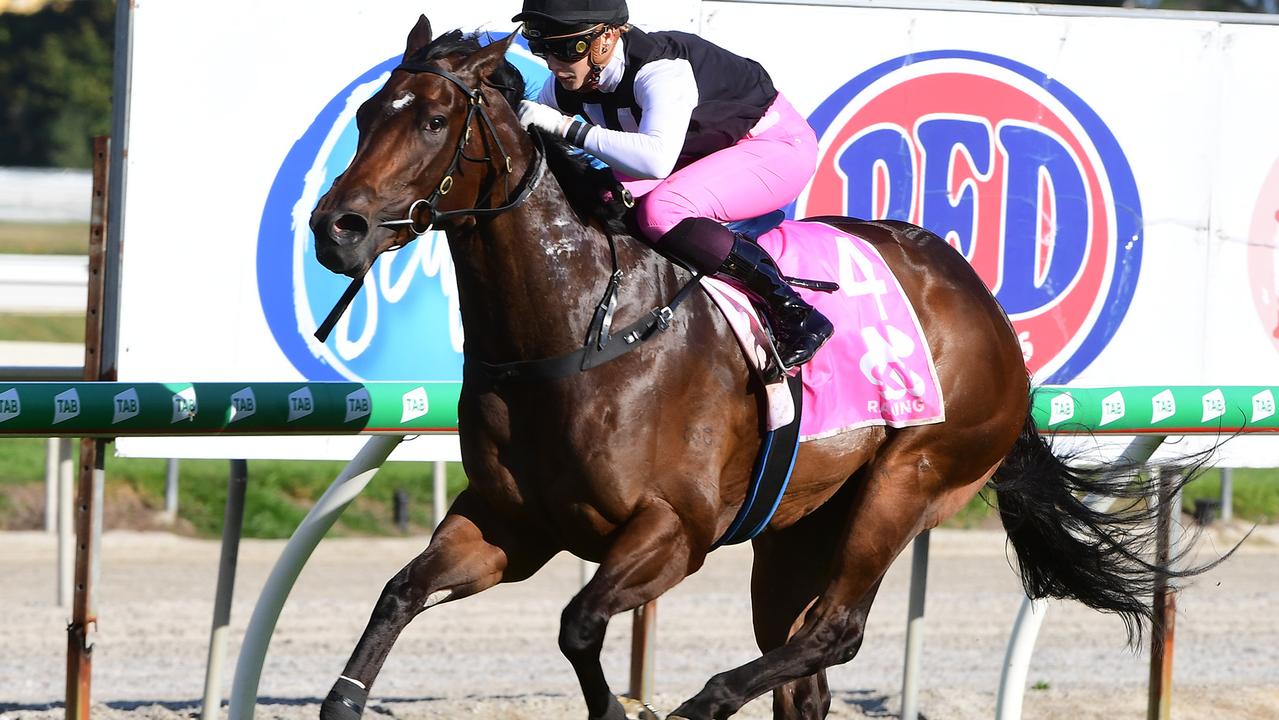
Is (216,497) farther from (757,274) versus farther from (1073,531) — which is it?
(757,274)

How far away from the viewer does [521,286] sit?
3432mm

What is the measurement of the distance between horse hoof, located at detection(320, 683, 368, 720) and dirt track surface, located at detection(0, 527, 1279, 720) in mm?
2041

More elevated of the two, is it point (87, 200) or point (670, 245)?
point (87, 200)

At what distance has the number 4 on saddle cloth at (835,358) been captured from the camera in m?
3.72

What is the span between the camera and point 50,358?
281 inches

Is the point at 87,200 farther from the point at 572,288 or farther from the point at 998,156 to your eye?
the point at 572,288

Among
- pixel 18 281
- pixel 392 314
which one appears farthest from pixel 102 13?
pixel 392 314

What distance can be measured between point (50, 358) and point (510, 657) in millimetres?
2442

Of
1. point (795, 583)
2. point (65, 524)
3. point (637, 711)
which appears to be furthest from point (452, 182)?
point (65, 524)

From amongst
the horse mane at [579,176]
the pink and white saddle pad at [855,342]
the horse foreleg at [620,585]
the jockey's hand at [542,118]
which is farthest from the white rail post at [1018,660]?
the jockey's hand at [542,118]

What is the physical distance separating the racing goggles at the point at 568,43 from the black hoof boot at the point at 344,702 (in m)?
1.39

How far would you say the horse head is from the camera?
10.1 ft

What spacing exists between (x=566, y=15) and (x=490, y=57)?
0.62 ft

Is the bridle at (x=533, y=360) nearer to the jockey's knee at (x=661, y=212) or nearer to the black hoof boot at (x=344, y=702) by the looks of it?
the jockey's knee at (x=661, y=212)
